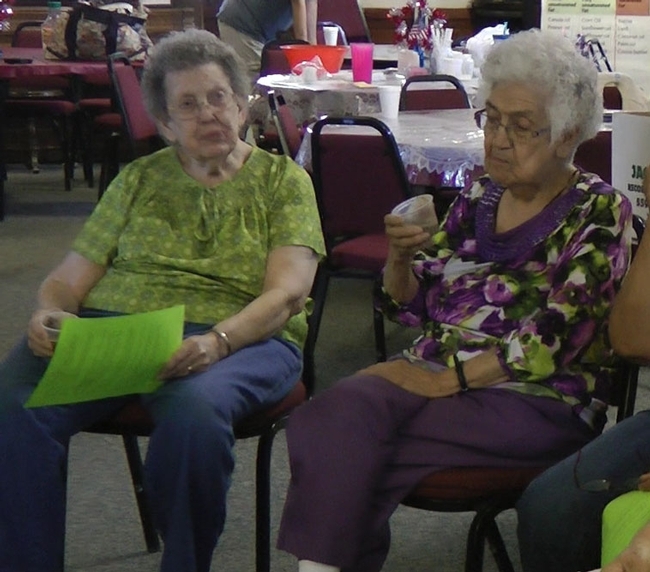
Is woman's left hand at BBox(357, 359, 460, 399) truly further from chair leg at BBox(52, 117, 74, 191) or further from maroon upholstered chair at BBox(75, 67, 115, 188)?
chair leg at BBox(52, 117, 74, 191)

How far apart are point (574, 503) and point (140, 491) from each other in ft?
3.61

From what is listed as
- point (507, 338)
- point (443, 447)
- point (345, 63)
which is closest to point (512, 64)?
point (507, 338)


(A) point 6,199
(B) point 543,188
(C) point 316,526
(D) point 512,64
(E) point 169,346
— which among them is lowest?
(A) point 6,199

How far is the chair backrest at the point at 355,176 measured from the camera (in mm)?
3188

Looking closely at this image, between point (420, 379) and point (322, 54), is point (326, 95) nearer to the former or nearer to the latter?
point (322, 54)

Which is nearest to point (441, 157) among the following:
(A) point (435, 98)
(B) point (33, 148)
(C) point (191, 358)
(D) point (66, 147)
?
(A) point (435, 98)

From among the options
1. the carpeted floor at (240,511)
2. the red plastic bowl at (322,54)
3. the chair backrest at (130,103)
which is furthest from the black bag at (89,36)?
the carpeted floor at (240,511)

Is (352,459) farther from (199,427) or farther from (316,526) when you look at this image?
(199,427)

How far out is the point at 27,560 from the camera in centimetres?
194

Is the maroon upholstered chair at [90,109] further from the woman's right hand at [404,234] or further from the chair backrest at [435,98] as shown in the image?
the woman's right hand at [404,234]

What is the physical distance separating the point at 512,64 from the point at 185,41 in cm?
70

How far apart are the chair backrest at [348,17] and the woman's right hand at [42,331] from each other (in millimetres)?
6455

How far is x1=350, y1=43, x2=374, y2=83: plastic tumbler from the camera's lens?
4949mm

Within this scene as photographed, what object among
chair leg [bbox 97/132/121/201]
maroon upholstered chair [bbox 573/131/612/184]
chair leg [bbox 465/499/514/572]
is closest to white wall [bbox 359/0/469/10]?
chair leg [bbox 97/132/121/201]
